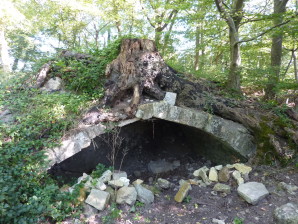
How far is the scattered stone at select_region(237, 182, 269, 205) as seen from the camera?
321 cm

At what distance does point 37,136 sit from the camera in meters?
3.83

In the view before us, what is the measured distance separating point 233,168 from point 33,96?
16.4 ft

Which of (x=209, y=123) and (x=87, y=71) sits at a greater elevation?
(x=87, y=71)

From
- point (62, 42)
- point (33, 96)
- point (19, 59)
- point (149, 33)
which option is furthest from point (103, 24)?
point (33, 96)

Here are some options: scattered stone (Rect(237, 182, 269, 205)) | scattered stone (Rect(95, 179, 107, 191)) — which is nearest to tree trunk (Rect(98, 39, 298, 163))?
scattered stone (Rect(237, 182, 269, 205))

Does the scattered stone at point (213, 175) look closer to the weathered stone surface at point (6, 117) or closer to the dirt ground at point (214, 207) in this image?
the dirt ground at point (214, 207)

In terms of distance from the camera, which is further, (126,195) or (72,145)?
(72,145)

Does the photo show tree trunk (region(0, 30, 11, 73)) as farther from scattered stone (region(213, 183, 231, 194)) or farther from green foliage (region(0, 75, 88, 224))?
scattered stone (region(213, 183, 231, 194))

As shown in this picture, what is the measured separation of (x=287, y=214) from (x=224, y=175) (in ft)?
4.44

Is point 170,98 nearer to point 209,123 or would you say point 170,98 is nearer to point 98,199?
point 209,123

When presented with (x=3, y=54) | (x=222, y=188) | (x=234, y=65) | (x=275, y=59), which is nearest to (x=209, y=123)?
(x=222, y=188)

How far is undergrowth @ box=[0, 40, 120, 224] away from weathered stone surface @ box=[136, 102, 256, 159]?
5.14 ft

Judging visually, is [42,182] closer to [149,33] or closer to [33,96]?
[33,96]

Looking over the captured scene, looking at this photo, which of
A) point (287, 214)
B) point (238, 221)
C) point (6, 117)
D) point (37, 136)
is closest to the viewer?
point (287, 214)
